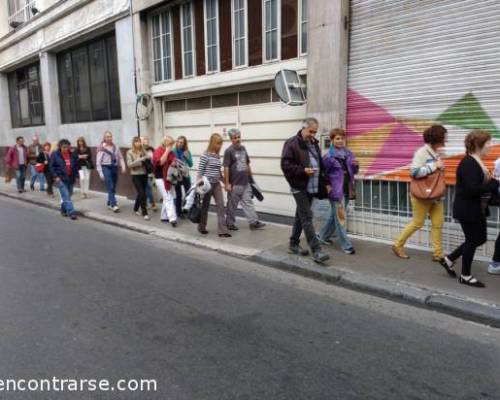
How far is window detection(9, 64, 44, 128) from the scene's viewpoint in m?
17.6

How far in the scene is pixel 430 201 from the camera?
5.39 metres

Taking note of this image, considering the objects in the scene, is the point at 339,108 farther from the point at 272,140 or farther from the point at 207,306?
the point at 207,306

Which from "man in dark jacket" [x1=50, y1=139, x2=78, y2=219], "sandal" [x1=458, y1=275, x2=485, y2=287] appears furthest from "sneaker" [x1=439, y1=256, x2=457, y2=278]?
"man in dark jacket" [x1=50, y1=139, x2=78, y2=219]

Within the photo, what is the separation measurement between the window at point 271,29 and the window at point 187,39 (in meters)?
2.31

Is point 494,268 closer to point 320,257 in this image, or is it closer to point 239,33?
point 320,257

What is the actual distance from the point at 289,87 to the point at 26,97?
15483 millimetres

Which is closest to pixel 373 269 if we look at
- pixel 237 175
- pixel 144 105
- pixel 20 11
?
pixel 237 175

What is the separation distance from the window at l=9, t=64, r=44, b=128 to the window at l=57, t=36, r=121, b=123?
239 cm

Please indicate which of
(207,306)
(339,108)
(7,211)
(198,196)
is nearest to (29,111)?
(7,211)

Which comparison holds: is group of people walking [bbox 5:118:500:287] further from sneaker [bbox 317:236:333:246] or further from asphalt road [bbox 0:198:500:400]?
asphalt road [bbox 0:198:500:400]

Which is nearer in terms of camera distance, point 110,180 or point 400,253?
point 400,253

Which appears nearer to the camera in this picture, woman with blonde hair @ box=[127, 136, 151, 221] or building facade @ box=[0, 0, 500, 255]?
building facade @ box=[0, 0, 500, 255]

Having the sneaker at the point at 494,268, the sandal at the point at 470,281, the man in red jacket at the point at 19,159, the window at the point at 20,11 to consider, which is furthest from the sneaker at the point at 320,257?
the window at the point at 20,11

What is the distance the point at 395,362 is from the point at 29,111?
62.6 ft
